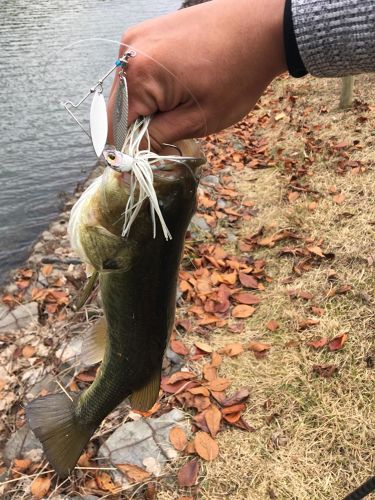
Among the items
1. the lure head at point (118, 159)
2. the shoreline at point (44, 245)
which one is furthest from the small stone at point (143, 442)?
the shoreline at point (44, 245)

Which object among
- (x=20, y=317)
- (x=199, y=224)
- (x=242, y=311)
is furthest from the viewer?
(x=199, y=224)

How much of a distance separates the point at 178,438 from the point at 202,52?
2366 mm

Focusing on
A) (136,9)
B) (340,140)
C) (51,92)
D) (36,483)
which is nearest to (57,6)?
(136,9)

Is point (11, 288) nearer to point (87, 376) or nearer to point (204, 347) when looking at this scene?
point (87, 376)

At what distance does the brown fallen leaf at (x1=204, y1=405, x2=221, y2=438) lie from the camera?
3062 millimetres

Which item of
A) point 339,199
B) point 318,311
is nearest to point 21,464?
point 318,311

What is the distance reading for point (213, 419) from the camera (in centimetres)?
311

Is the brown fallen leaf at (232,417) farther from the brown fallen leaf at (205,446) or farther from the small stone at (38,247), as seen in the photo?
the small stone at (38,247)

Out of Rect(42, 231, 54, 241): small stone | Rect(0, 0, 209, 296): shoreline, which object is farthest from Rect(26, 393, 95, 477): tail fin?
Rect(42, 231, 54, 241): small stone

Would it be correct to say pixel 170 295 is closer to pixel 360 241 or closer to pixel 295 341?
pixel 295 341

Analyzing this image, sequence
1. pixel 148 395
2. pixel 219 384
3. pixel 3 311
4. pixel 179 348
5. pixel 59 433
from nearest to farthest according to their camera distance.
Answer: pixel 148 395 → pixel 59 433 → pixel 219 384 → pixel 179 348 → pixel 3 311

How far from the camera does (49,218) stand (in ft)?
24.1

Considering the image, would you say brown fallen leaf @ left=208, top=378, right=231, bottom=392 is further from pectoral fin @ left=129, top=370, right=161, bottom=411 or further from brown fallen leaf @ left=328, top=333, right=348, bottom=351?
pectoral fin @ left=129, top=370, right=161, bottom=411

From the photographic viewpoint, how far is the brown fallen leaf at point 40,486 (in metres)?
2.88
